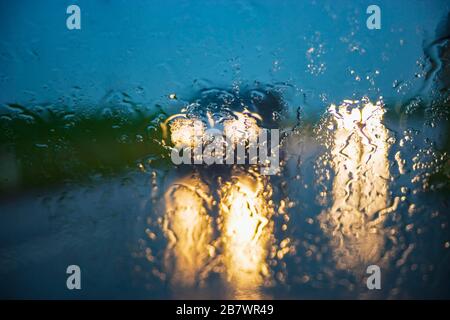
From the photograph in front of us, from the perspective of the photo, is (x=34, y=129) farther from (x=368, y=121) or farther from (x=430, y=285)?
(x=430, y=285)

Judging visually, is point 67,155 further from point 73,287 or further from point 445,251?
point 445,251

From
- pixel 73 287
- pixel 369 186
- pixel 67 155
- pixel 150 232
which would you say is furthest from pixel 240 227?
pixel 67 155

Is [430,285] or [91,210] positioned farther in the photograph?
[91,210]

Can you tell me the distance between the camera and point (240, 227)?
112 inches

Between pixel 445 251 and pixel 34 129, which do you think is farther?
pixel 34 129

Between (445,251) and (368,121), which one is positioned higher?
(368,121)

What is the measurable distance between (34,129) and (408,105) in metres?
2.59

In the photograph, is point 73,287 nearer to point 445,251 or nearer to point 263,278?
point 263,278

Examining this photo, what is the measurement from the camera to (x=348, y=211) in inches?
108

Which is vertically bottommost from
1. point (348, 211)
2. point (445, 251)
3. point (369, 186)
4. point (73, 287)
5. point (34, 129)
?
point (73, 287)

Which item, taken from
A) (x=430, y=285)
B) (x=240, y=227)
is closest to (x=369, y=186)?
(x=430, y=285)

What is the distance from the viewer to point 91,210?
9.02 ft

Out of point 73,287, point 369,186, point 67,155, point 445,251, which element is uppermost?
point 67,155

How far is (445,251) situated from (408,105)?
0.97m
